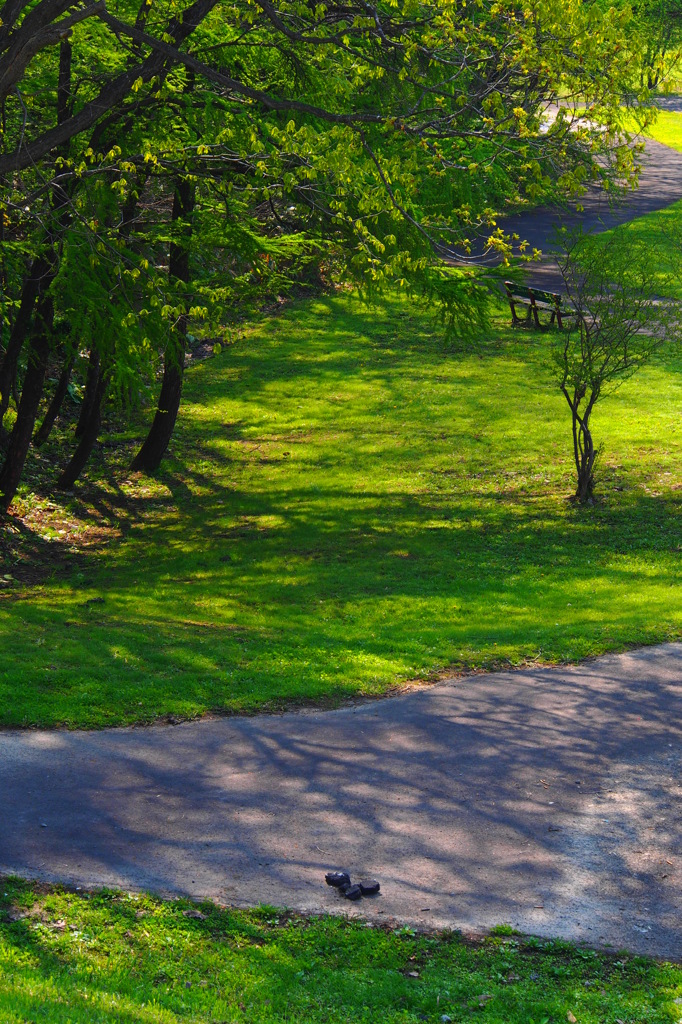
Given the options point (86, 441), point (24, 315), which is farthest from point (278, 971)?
point (86, 441)

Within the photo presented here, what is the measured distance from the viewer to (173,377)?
18891 mm

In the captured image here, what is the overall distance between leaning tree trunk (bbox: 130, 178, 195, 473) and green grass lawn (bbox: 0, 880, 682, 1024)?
→ 33.1 feet

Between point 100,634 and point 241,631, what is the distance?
1497 millimetres

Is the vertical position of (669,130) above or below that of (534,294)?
above

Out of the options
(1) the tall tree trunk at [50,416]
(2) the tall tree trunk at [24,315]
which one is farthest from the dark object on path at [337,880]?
(1) the tall tree trunk at [50,416]

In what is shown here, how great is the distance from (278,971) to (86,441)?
13.2 m

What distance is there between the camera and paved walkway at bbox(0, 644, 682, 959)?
6.63 m

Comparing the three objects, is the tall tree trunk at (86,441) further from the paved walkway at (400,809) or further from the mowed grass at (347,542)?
the paved walkway at (400,809)

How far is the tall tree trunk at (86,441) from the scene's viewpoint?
17.8m

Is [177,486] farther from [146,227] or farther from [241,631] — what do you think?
[241,631]

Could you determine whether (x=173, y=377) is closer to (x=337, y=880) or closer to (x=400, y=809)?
(x=400, y=809)

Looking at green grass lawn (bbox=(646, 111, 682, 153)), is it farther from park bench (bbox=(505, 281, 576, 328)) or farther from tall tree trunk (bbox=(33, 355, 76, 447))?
tall tree trunk (bbox=(33, 355, 76, 447))

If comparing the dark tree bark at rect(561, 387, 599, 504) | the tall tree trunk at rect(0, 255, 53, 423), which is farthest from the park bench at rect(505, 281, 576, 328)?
Answer: the tall tree trunk at rect(0, 255, 53, 423)

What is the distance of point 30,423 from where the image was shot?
16188 mm
